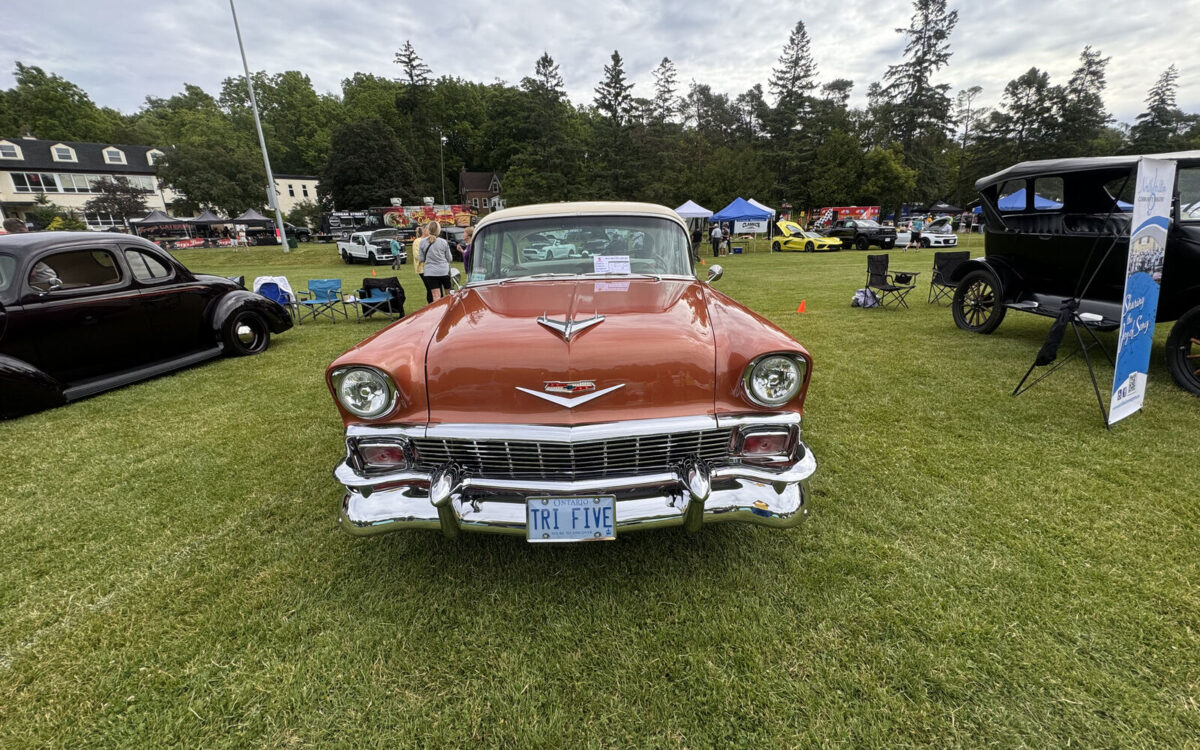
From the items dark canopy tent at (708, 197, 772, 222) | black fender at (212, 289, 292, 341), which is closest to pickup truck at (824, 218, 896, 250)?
dark canopy tent at (708, 197, 772, 222)

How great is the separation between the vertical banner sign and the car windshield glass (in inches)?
378

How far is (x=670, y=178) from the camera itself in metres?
41.1

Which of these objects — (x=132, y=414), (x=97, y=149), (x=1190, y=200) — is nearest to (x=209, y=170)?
(x=97, y=149)

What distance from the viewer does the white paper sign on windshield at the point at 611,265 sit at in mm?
3379

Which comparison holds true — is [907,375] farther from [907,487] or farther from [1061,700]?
[1061,700]

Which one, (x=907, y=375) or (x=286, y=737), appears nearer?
(x=286, y=737)

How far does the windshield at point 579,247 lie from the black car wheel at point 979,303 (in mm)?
5867

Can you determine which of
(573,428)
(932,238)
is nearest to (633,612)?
(573,428)

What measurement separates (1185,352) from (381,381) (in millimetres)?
7060

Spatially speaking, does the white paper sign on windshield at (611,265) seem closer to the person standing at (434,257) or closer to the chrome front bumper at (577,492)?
the chrome front bumper at (577,492)

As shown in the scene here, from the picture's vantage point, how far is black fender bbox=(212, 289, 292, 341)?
666 centimetres

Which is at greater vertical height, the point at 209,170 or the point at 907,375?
the point at 209,170

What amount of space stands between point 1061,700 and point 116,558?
4.51 m

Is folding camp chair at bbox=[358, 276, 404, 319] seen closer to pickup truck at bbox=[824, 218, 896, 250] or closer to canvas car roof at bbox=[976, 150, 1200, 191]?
canvas car roof at bbox=[976, 150, 1200, 191]
